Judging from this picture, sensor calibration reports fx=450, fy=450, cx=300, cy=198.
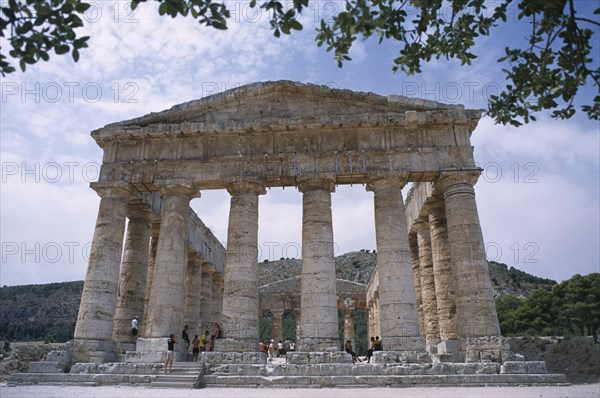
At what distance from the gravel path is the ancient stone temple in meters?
2.07

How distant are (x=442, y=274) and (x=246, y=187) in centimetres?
879

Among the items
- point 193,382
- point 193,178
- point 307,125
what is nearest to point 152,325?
point 193,382

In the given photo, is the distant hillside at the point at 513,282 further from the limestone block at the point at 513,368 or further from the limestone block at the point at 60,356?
the limestone block at the point at 60,356

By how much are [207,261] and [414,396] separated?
18.7 m

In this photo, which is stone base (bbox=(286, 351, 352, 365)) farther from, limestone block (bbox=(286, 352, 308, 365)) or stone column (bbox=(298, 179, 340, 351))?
stone column (bbox=(298, 179, 340, 351))

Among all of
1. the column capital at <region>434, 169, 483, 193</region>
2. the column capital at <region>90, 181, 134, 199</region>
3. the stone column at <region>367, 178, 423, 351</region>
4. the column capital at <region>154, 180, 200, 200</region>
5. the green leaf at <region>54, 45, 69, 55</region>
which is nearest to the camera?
the green leaf at <region>54, 45, 69, 55</region>

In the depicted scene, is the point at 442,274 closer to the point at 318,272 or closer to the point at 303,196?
the point at 318,272

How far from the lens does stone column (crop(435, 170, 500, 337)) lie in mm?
15109

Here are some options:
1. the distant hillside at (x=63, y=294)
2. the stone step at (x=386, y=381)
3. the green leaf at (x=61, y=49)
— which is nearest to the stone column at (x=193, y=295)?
the stone step at (x=386, y=381)

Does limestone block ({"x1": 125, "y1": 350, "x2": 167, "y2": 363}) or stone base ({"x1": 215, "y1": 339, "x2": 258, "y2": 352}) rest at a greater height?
stone base ({"x1": 215, "y1": 339, "x2": 258, "y2": 352})

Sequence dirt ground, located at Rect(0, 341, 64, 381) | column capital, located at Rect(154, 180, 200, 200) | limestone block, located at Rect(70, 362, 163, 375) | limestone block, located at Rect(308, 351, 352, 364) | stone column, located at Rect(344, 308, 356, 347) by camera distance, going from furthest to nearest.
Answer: stone column, located at Rect(344, 308, 356, 347), dirt ground, located at Rect(0, 341, 64, 381), column capital, located at Rect(154, 180, 200, 200), limestone block, located at Rect(308, 351, 352, 364), limestone block, located at Rect(70, 362, 163, 375)

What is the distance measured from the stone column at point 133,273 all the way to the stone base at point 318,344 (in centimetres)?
809

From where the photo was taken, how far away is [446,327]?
18.1 m

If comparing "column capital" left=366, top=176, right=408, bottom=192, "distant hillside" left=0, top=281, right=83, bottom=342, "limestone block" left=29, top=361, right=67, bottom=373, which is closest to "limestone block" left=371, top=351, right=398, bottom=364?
"column capital" left=366, top=176, right=408, bottom=192
